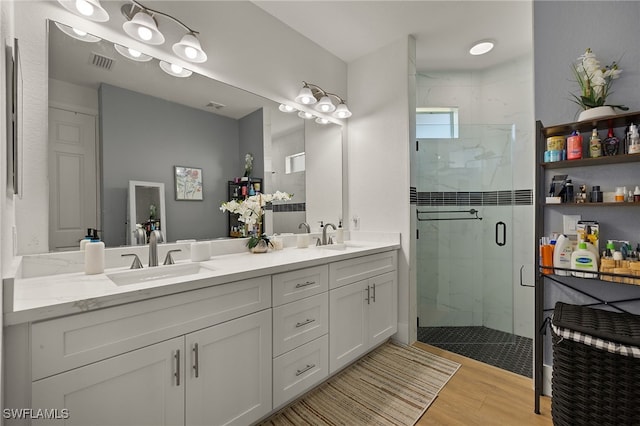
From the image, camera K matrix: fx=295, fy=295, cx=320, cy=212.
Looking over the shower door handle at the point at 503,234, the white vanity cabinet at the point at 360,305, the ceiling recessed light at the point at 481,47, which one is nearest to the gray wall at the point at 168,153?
the white vanity cabinet at the point at 360,305

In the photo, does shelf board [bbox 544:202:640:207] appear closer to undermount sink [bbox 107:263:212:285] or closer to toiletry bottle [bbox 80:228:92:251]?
undermount sink [bbox 107:263:212:285]

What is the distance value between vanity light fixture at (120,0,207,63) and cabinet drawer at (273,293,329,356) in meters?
1.59

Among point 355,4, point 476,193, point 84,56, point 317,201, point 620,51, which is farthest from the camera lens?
point 476,193

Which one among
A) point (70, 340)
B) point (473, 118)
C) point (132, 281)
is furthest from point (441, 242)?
point (70, 340)

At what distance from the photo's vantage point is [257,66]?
2.26 metres

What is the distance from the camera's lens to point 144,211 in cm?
170

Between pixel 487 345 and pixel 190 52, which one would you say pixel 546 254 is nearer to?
pixel 487 345

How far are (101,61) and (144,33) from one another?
0.89ft

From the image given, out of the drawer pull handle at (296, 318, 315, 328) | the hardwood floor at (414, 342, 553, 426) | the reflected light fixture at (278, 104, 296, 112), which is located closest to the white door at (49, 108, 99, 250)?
the drawer pull handle at (296, 318, 315, 328)

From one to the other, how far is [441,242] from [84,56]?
322 cm

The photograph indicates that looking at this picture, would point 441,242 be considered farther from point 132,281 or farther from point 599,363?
point 132,281

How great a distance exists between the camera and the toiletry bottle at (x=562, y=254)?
1.67 meters

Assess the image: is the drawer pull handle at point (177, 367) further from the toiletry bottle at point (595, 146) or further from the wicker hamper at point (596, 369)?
the toiletry bottle at point (595, 146)

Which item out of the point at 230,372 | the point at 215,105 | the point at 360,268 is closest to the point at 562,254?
the point at 360,268
